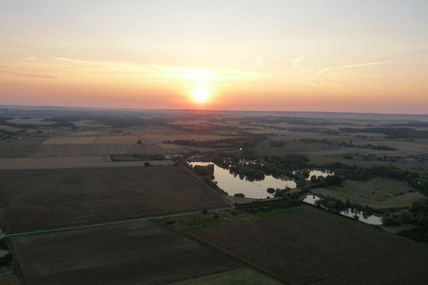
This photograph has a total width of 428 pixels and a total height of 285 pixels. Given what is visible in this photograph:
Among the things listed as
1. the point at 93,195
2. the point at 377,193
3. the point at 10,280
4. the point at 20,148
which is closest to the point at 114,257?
the point at 10,280

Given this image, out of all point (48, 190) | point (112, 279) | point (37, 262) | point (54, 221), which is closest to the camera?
point (112, 279)

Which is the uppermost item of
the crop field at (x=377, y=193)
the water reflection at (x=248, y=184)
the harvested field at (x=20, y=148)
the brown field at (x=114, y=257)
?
the harvested field at (x=20, y=148)

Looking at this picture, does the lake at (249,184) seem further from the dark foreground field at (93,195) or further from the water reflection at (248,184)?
the dark foreground field at (93,195)

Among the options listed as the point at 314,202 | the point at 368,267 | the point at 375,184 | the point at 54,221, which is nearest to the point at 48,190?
the point at 54,221

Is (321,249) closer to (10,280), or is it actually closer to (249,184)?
(10,280)

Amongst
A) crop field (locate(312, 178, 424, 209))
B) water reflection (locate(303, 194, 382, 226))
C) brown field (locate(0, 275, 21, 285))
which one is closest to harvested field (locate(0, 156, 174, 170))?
crop field (locate(312, 178, 424, 209))

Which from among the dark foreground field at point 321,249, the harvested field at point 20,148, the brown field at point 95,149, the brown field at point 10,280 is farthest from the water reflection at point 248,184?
the harvested field at point 20,148

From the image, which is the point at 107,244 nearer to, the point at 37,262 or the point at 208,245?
the point at 37,262
